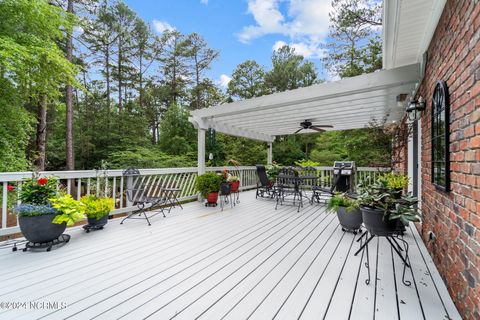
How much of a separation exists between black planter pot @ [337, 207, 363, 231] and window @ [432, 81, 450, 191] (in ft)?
3.77

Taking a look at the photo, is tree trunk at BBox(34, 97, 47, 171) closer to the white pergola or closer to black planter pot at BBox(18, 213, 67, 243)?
the white pergola

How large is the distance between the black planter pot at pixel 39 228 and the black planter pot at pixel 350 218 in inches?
155

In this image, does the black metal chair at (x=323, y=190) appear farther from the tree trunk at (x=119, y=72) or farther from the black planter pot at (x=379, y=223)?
the tree trunk at (x=119, y=72)

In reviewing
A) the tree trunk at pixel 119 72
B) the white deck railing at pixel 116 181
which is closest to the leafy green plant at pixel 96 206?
the white deck railing at pixel 116 181

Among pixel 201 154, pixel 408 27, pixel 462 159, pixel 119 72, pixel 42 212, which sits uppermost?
pixel 119 72

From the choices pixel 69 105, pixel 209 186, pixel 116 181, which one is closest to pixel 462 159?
pixel 209 186

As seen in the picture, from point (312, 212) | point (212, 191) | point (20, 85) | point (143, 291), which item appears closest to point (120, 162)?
point (20, 85)

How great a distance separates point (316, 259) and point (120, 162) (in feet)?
36.2

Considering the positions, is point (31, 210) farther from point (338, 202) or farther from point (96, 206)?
point (338, 202)

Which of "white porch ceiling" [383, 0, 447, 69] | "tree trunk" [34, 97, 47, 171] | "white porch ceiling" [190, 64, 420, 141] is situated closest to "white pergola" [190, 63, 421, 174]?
"white porch ceiling" [190, 64, 420, 141]

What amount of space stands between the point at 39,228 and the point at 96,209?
0.77m

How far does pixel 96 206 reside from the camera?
11.1ft

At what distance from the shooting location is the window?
1870 mm

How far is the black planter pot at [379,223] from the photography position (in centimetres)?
213
